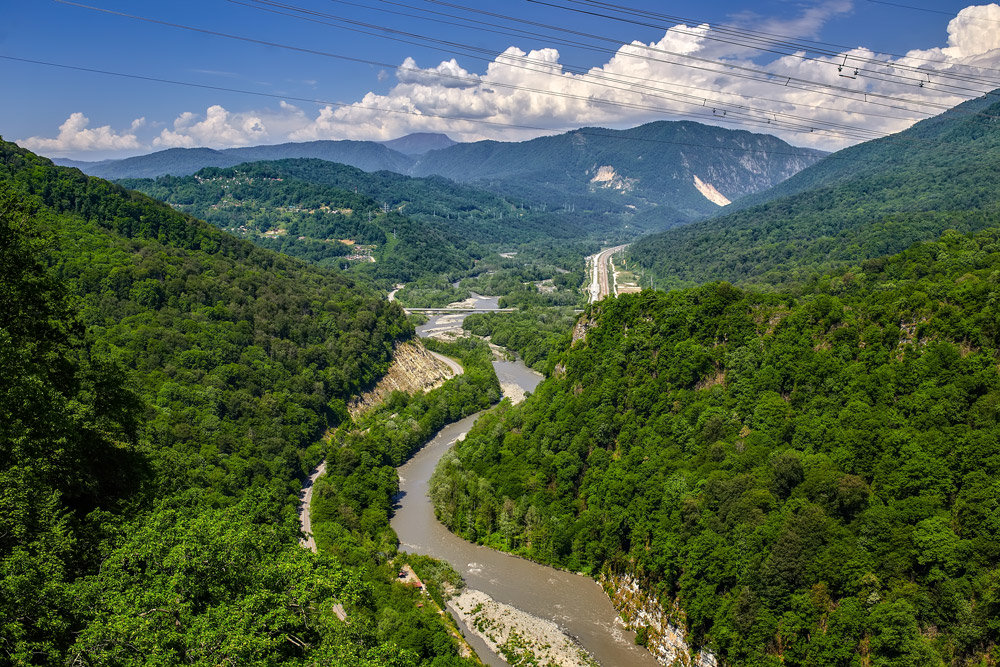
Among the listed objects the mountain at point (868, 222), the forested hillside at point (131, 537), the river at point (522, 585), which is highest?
the mountain at point (868, 222)

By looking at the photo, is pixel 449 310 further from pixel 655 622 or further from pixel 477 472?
pixel 655 622

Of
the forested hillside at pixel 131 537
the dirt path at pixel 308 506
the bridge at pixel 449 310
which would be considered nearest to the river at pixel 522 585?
the dirt path at pixel 308 506

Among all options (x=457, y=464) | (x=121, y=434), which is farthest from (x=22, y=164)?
(x=121, y=434)

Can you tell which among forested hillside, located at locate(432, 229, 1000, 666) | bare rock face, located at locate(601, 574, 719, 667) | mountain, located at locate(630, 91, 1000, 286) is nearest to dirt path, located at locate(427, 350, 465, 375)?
forested hillside, located at locate(432, 229, 1000, 666)

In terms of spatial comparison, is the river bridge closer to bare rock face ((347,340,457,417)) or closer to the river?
bare rock face ((347,340,457,417))

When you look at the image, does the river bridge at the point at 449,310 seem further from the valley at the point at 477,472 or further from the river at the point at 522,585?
the river at the point at 522,585

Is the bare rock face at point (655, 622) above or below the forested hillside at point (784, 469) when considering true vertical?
below

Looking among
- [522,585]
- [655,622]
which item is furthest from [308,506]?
[655,622]
